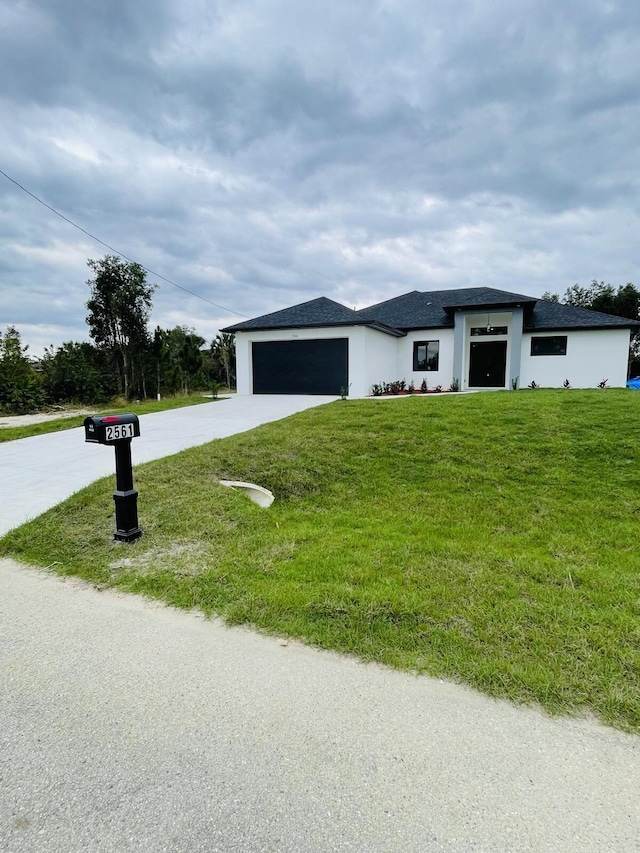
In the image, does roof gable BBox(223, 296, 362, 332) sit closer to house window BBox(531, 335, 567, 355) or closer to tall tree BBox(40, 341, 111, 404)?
house window BBox(531, 335, 567, 355)

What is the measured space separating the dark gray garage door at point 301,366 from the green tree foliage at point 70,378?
11.0 metres

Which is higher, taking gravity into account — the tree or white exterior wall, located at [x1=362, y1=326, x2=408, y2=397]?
the tree

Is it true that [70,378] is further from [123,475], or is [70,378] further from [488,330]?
[123,475]

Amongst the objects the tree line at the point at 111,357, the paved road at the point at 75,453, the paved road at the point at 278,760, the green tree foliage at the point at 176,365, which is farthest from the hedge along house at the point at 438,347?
the paved road at the point at 278,760

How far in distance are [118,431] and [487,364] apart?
57.9 feet

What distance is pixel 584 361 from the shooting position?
55.7 ft

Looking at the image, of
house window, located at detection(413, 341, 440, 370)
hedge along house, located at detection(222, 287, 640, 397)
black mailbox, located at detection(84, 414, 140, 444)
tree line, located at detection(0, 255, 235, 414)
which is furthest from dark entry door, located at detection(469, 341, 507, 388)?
black mailbox, located at detection(84, 414, 140, 444)

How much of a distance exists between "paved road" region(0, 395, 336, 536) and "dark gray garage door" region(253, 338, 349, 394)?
407 centimetres

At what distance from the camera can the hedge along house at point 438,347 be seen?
15.9m

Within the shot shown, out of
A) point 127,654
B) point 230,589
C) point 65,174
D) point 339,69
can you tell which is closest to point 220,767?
point 127,654

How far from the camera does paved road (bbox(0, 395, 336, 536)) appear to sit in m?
5.04

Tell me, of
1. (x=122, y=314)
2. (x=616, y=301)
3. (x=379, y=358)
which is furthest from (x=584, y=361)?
(x=122, y=314)

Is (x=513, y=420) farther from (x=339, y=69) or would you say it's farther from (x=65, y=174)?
(x=65, y=174)

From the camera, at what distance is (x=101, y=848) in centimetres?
134
